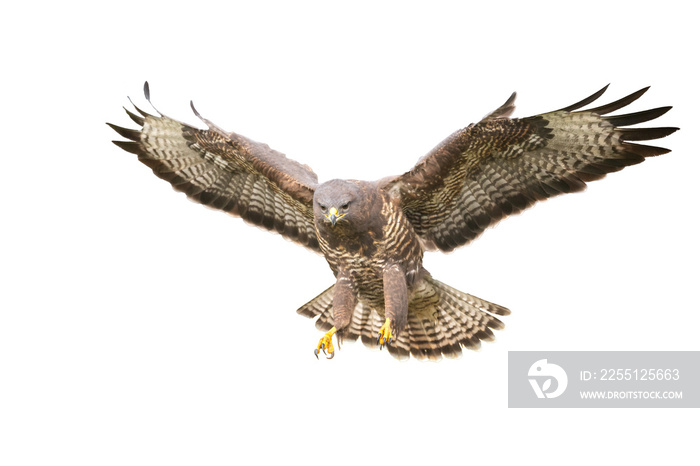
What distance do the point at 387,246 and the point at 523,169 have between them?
1.25 m

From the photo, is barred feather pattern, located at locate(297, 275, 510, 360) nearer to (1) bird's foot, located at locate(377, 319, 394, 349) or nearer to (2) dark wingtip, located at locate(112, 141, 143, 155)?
(1) bird's foot, located at locate(377, 319, 394, 349)

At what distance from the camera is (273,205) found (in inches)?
307

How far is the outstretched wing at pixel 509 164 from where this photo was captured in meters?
6.48

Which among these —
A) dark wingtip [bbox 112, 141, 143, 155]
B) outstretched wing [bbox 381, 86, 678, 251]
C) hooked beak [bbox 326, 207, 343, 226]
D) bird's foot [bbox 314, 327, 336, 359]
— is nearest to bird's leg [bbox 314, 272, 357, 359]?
bird's foot [bbox 314, 327, 336, 359]

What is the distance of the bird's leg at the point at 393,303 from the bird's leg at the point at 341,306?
31 centimetres

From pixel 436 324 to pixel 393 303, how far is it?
104 centimetres

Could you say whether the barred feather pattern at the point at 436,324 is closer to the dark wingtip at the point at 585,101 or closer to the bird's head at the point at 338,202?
the bird's head at the point at 338,202

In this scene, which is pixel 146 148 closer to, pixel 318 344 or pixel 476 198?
pixel 318 344

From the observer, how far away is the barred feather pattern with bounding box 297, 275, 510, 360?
758cm

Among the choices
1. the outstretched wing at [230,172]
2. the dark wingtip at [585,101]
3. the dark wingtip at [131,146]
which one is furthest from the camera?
the dark wingtip at [131,146]

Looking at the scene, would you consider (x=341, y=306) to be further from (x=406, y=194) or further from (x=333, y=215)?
(x=406, y=194)

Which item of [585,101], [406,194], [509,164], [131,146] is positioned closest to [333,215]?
[406,194]

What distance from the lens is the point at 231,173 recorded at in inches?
306

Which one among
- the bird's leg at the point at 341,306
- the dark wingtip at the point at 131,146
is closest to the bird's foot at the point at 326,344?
the bird's leg at the point at 341,306
